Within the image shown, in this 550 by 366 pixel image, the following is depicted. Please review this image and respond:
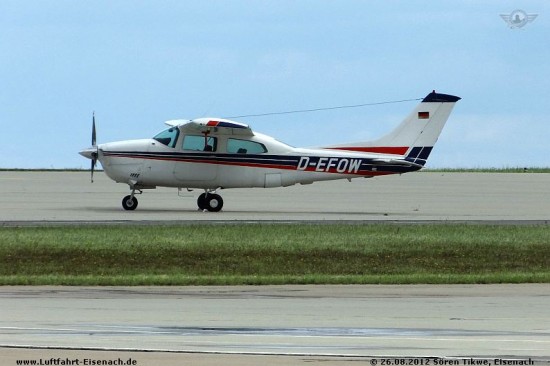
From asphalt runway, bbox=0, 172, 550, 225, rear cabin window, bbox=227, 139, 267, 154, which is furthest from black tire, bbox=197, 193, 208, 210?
rear cabin window, bbox=227, 139, 267, 154

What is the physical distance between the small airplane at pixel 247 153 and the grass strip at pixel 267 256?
10.1m

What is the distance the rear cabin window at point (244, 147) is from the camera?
131ft

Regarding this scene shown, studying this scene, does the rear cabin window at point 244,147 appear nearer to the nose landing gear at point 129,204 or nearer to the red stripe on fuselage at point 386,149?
the red stripe on fuselage at point 386,149

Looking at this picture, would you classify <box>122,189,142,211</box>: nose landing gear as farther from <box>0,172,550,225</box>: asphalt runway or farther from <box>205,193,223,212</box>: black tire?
<box>205,193,223,212</box>: black tire

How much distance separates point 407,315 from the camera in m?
15.4

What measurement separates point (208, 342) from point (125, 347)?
894 millimetres

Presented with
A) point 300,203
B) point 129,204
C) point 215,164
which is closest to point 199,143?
point 215,164

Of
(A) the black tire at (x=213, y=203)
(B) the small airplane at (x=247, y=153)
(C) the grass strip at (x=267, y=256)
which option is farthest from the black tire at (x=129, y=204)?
(C) the grass strip at (x=267, y=256)

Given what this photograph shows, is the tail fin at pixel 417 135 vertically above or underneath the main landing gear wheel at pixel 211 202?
above

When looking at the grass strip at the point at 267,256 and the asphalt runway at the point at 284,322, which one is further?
the grass strip at the point at 267,256

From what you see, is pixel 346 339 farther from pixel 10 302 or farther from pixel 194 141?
pixel 194 141

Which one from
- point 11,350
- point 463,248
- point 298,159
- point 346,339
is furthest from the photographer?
point 298,159

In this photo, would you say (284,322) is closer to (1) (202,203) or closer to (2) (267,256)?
(2) (267,256)

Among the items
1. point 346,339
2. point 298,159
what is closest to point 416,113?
point 298,159
